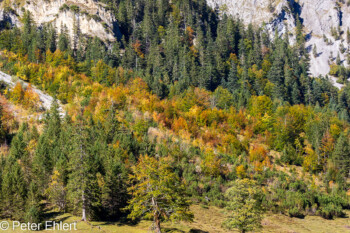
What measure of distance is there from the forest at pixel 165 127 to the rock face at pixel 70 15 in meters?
4.63

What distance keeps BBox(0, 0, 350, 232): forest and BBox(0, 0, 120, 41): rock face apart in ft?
15.2

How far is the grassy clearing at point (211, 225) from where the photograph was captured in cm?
3900

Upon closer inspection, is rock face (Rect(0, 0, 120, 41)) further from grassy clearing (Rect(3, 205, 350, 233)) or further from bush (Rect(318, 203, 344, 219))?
bush (Rect(318, 203, 344, 219))

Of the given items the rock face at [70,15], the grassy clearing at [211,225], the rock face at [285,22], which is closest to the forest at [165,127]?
the grassy clearing at [211,225]

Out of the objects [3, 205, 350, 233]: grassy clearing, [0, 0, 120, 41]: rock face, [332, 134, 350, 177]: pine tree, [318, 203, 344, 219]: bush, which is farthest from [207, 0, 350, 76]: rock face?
[3, 205, 350, 233]: grassy clearing

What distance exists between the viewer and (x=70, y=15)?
418 feet

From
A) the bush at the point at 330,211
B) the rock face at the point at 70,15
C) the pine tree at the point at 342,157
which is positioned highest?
the rock face at the point at 70,15

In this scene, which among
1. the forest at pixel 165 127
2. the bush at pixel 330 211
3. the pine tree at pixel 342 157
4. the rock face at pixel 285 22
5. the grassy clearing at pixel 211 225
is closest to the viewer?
the grassy clearing at pixel 211 225

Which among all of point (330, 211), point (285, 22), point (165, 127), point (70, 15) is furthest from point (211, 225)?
point (285, 22)

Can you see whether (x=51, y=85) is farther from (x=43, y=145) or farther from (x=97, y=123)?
(x=43, y=145)

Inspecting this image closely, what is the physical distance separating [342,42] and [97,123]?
7048 inches

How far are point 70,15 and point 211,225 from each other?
4395 inches

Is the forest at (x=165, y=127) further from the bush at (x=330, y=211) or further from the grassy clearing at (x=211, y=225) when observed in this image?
the grassy clearing at (x=211, y=225)

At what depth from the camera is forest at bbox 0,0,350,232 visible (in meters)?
41.5
